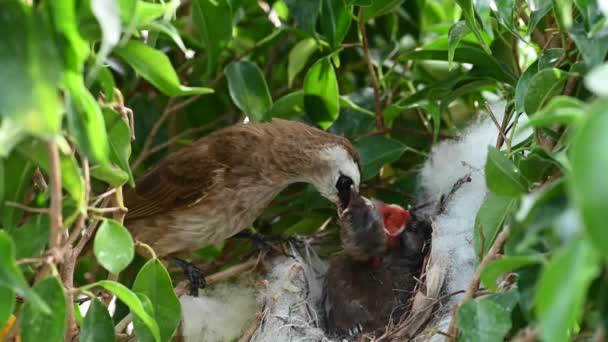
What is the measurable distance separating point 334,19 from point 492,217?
63 cm

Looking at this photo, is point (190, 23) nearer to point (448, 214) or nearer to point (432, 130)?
point (432, 130)

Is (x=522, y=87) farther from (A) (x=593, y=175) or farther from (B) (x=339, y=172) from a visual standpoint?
(A) (x=593, y=175)

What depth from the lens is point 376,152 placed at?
204cm

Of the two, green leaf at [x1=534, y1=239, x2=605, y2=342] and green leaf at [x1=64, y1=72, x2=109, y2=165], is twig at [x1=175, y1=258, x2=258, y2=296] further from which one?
green leaf at [x1=534, y1=239, x2=605, y2=342]

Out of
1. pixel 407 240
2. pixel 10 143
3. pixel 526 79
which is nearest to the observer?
pixel 10 143

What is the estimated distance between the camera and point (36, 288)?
43.9 inches

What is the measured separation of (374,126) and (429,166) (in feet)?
0.55

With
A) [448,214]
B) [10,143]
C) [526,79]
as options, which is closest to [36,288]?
[10,143]

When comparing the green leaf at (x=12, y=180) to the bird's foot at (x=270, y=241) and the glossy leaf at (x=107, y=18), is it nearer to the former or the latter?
the glossy leaf at (x=107, y=18)

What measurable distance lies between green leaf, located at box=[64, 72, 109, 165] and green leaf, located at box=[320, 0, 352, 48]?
86 centimetres

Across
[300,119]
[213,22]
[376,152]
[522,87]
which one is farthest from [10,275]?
[300,119]

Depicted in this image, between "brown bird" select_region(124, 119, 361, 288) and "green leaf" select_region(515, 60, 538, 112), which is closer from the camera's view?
"green leaf" select_region(515, 60, 538, 112)

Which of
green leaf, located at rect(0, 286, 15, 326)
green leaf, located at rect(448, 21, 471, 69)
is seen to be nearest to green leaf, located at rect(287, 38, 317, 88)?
green leaf, located at rect(448, 21, 471, 69)

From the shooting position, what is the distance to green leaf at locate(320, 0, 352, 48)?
70.6 inches
